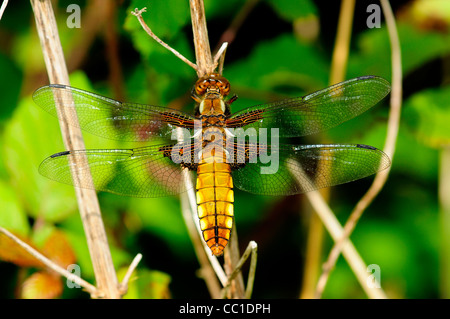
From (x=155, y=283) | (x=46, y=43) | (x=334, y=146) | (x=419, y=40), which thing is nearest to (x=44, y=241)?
(x=155, y=283)

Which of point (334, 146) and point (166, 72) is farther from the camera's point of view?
point (166, 72)

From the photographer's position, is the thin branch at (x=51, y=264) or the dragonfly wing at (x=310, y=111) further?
the dragonfly wing at (x=310, y=111)

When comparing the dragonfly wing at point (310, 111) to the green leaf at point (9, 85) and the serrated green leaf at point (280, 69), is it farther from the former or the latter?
the green leaf at point (9, 85)

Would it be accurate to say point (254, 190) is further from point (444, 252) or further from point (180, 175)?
point (444, 252)

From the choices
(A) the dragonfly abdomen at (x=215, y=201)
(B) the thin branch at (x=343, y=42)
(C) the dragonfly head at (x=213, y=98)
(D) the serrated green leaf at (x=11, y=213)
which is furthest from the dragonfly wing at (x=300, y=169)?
(D) the serrated green leaf at (x=11, y=213)

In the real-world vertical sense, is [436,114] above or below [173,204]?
above

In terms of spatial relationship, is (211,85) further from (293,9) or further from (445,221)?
(445,221)
